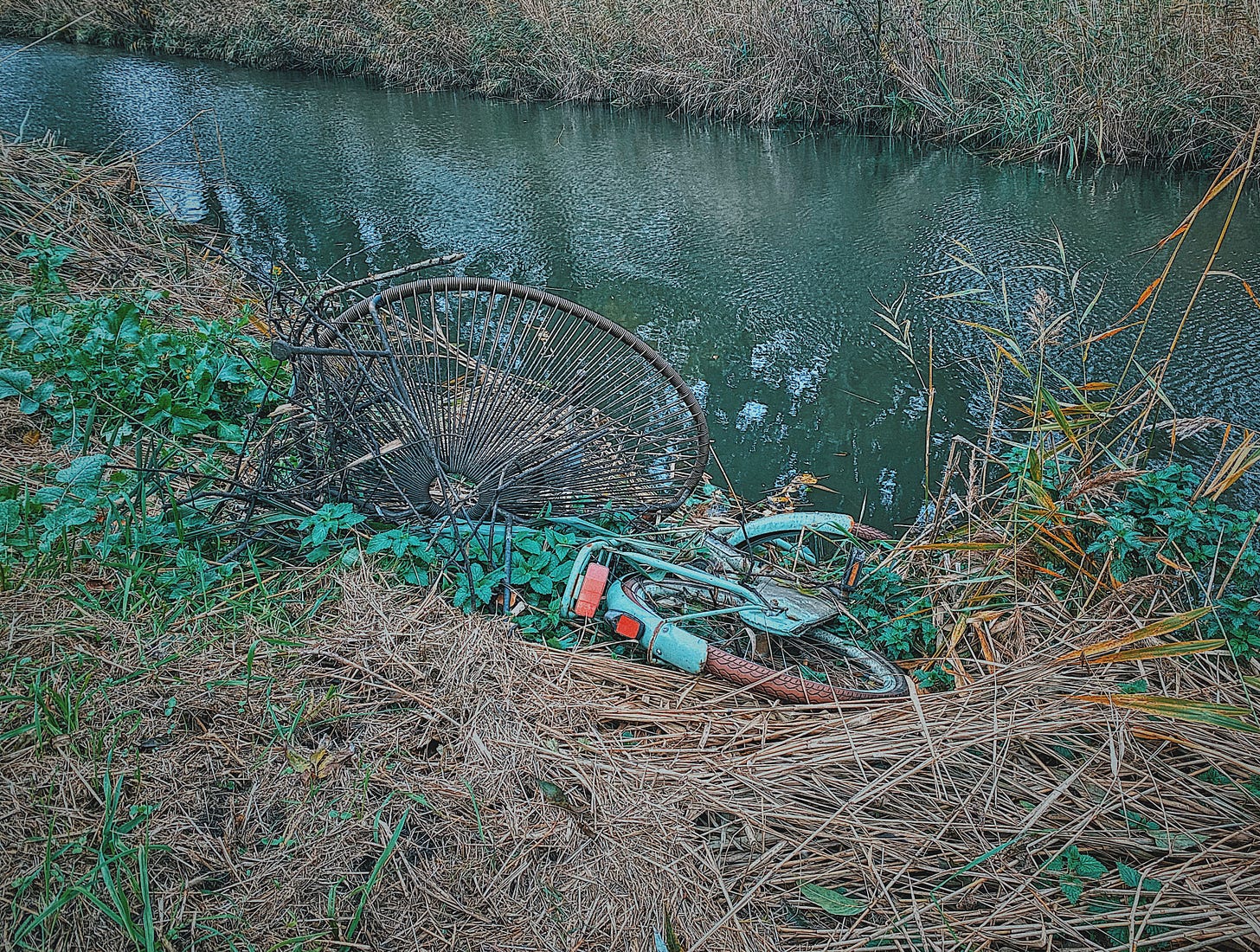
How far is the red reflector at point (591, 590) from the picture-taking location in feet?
7.11

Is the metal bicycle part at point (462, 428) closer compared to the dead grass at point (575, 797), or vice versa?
the dead grass at point (575, 797)

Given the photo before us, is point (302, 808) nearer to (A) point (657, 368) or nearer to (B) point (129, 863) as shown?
(B) point (129, 863)

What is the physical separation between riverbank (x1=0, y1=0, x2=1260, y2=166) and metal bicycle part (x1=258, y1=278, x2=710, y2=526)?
7.16 m

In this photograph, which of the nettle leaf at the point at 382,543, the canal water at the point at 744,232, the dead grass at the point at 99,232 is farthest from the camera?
the canal water at the point at 744,232

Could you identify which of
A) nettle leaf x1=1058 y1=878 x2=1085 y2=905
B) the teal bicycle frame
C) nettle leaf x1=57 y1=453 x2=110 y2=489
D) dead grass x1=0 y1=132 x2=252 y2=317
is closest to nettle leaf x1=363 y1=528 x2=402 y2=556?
the teal bicycle frame

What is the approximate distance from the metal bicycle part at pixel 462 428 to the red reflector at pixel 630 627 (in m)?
0.47

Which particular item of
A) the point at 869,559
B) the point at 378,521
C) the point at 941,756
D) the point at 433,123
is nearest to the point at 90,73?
the point at 433,123

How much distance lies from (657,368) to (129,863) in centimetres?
195

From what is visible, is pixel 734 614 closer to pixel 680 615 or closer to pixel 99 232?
pixel 680 615

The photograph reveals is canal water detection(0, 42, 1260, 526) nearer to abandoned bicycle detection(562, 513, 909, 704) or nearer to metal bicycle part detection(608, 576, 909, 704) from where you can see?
abandoned bicycle detection(562, 513, 909, 704)

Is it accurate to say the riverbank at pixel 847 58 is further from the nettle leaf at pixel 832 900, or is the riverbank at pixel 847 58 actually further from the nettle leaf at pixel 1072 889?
the nettle leaf at pixel 832 900

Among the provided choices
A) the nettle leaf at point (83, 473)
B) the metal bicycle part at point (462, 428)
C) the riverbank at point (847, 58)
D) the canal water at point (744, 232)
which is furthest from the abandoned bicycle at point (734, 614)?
the riverbank at point (847, 58)

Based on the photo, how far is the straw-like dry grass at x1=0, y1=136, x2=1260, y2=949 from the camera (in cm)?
151

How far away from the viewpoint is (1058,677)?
202 cm
